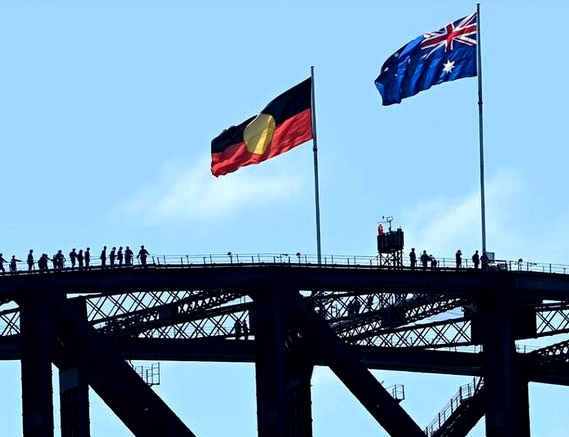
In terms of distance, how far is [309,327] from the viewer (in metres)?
159

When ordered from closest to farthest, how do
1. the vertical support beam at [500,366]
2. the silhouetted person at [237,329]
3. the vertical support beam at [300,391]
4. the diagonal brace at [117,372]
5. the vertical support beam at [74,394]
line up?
the diagonal brace at [117,372], the vertical support beam at [74,394], the vertical support beam at [300,391], the vertical support beam at [500,366], the silhouetted person at [237,329]

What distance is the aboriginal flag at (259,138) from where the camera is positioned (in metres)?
161

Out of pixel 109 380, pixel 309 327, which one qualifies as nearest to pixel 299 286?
pixel 309 327

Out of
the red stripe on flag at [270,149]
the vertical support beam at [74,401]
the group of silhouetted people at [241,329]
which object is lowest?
the vertical support beam at [74,401]

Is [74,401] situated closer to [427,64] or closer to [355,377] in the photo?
[355,377]

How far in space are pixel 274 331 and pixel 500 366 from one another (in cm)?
1487

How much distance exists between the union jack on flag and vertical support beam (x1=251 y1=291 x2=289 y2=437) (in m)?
17.2

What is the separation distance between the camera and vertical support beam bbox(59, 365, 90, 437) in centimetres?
15650

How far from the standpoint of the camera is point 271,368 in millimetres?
157125

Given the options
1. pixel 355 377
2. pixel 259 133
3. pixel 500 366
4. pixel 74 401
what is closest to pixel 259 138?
pixel 259 133

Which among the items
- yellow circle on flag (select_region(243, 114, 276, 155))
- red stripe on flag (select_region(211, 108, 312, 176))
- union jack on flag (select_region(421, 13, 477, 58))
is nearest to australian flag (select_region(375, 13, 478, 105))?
union jack on flag (select_region(421, 13, 477, 58))

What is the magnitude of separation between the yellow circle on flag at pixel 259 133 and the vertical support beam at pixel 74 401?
1641 cm

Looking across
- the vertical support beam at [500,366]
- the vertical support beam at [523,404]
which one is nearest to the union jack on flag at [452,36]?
the vertical support beam at [500,366]

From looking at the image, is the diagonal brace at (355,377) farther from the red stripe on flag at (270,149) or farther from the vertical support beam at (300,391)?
the red stripe on flag at (270,149)
